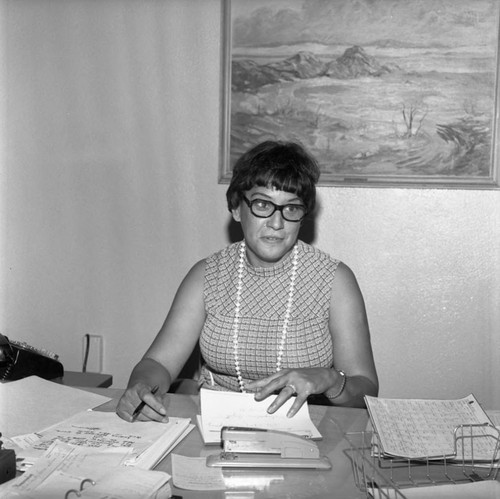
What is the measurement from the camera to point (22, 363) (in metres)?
2.09

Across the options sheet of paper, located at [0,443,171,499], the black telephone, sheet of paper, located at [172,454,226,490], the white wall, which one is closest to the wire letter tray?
sheet of paper, located at [172,454,226,490]

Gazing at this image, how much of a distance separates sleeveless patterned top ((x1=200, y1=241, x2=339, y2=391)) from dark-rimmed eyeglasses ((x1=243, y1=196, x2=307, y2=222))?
15cm

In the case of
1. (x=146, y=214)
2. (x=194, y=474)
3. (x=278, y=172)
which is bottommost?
(x=194, y=474)

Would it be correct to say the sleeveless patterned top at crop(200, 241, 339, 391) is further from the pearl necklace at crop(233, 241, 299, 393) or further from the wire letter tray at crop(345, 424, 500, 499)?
the wire letter tray at crop(345, 424, 500, 499)

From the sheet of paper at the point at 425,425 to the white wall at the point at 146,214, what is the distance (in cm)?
120

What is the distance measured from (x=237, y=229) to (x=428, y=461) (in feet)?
5.49

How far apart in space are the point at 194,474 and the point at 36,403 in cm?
58

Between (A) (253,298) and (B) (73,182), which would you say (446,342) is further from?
(B) (73,182)

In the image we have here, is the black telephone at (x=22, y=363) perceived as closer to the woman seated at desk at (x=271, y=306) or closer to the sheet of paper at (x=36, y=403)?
the sheet of paper at (x=36, y=403)

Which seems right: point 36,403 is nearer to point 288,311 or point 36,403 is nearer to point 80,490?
point 80,490

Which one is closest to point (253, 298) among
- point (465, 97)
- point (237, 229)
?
point (237, 229)

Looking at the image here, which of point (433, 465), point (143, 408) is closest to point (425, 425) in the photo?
point (433, 465)

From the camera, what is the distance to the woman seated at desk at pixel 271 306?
2123 mm

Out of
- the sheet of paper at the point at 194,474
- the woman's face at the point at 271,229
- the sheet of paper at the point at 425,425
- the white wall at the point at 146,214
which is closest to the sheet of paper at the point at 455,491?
the sheet of paper at the point at 425,425
